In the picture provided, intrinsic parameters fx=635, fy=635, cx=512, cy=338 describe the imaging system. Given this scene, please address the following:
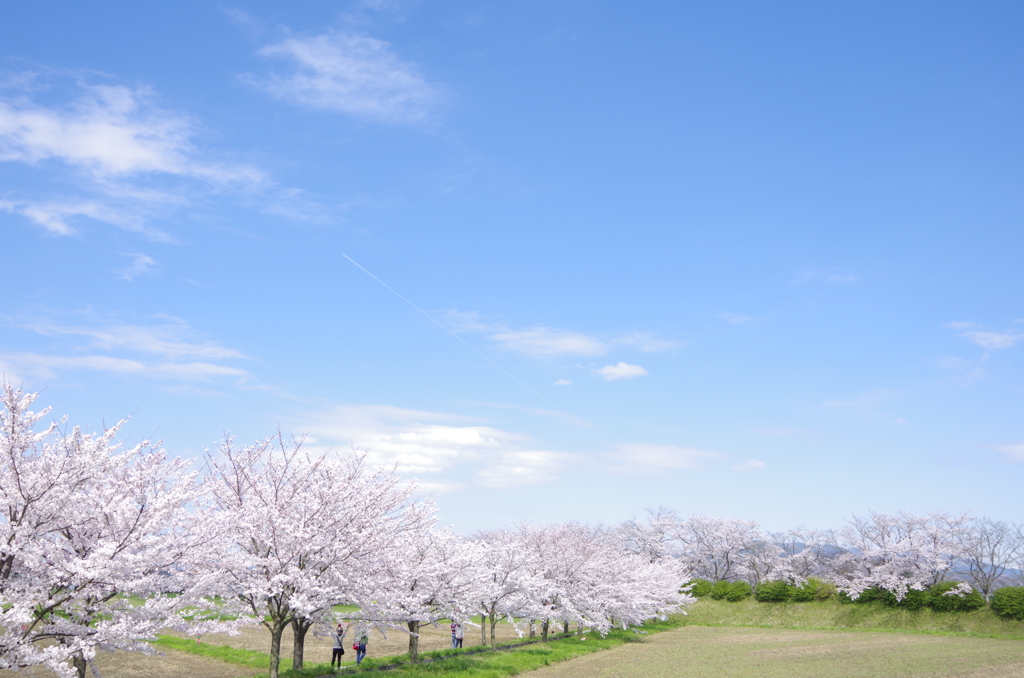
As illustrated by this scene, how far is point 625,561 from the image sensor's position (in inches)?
1960

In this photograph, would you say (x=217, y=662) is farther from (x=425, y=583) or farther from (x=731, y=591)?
(x=731, y=591)

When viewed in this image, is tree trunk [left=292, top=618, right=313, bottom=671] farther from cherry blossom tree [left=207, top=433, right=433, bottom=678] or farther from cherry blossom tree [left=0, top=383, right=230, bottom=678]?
cherry blossom tree [left=0, top=383, right=230, bottom=678]

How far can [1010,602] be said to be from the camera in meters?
48.8

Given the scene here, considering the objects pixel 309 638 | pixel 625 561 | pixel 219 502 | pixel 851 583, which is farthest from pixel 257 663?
pixel 851 583

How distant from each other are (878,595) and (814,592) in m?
5.79

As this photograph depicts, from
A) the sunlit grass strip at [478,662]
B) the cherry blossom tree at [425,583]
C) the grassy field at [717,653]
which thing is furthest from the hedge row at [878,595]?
the cherry blossom tree at [425,583]

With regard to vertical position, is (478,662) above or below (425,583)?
below

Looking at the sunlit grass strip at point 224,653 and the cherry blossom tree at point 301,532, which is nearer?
the cherry blossom tree at point 301,532

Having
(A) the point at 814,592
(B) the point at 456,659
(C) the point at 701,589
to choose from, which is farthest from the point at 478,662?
(C) the point at 701,589

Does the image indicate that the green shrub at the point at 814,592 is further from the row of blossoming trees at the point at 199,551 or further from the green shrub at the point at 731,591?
the row of blossoming trees at the point at 199,551

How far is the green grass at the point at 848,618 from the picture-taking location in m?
49.4

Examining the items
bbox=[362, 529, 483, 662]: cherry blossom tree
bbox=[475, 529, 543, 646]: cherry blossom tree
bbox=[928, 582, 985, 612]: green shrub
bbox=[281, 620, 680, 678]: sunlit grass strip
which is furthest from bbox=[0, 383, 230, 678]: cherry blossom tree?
bbox=[928, 582, 985, 612]: green shrub

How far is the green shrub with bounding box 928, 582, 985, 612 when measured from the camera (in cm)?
5153

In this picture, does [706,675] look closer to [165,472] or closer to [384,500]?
[384,500]
